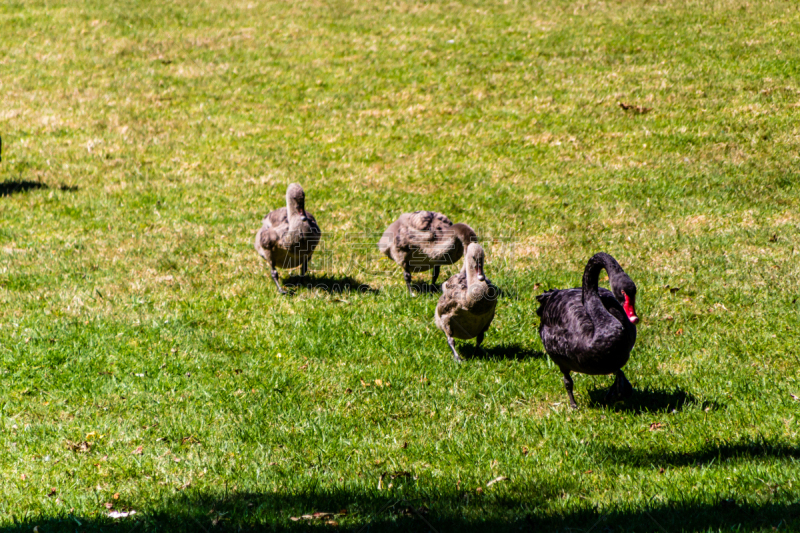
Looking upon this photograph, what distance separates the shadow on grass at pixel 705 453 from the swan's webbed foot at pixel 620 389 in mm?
750

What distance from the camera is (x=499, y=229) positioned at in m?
12.5

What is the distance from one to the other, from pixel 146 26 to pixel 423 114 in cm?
1243

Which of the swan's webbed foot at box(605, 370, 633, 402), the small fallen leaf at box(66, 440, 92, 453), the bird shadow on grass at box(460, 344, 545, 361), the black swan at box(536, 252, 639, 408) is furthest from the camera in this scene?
the bird shadow on grass at box(460, 344, 545, 361)

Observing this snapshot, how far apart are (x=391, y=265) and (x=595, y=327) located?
222 inches

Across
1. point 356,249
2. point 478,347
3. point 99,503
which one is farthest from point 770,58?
point 99,503

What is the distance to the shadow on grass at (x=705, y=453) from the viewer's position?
5.80 meters

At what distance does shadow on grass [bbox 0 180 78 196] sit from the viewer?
49.7ft

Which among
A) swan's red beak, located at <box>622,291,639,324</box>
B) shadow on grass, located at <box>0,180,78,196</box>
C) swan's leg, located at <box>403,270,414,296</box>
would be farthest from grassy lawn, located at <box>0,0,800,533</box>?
swan's red beak, located at <box>622,291,639,324</box>

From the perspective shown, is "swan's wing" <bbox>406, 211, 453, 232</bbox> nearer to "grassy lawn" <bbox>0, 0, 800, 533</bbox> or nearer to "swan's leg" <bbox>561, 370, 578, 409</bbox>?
"grassy lawn" <bbox>0, 0, 800, 533</bbox>

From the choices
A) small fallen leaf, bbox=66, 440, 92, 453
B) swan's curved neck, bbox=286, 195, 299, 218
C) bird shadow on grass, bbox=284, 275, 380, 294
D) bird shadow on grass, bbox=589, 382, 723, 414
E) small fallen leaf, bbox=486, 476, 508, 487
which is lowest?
small fallen leaf, bbox=66, 440, 92, 453

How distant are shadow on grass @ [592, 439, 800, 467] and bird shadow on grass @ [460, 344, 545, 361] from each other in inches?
85.8

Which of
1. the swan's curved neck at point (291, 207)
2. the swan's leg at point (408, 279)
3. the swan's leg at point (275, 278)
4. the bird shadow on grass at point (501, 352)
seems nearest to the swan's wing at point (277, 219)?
the swan's curved neck at point (291, 207)

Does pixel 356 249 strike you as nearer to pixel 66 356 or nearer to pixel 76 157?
pixel 66 356

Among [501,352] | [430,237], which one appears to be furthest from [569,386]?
[430,237]
